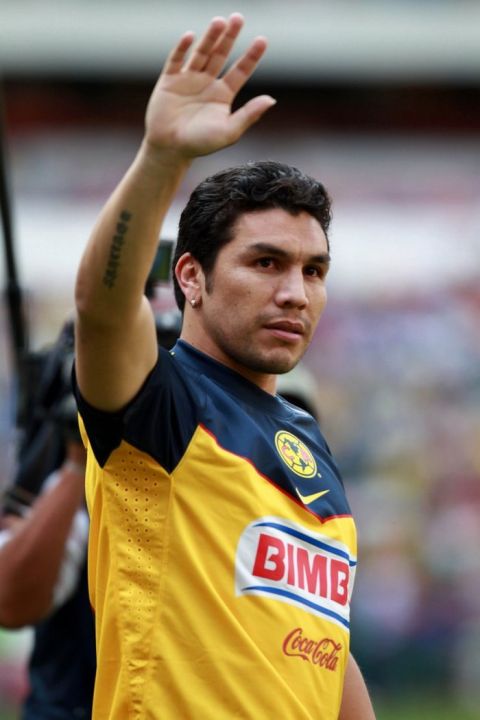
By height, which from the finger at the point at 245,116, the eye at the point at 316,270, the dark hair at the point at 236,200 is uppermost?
the finger at the point at 245,116

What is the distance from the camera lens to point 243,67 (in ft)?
6.77

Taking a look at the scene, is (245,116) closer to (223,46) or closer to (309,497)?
(223,46)

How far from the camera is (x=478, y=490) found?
1211 centimetres

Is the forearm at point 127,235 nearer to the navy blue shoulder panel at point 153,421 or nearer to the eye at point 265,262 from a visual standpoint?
the navy blue shoulder panel at point 153,421

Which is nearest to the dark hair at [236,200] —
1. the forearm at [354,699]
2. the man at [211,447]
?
the man at [211,447]

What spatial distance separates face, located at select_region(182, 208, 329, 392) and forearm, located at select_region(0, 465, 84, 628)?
138cm

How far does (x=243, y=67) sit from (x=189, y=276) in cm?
60

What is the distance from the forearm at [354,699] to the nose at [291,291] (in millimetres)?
770

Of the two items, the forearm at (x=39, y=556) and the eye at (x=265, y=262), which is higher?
the eye at (x=265, y=262)

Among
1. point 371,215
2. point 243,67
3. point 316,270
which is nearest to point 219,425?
point 316,270

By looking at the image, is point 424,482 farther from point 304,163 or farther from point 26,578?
point 26,578

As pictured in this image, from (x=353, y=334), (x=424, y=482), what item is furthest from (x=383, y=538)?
(x=353, y=334)

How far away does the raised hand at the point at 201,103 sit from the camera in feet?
6.64

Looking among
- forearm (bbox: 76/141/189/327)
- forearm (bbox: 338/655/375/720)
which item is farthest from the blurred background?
forearm (bbox: 76/141/189/327)
